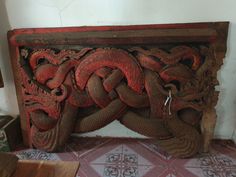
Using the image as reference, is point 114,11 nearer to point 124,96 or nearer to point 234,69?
point 124,96

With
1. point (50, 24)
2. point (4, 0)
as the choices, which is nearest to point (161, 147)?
point (50, 24)

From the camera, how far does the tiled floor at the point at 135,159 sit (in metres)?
1.13

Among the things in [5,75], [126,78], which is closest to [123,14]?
[126,78]

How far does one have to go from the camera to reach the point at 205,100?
115 cm

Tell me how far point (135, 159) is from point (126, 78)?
0.42 meters

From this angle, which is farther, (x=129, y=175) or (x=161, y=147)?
(x=161, y=147)

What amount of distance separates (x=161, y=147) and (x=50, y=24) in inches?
33.3

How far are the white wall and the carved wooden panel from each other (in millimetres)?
40

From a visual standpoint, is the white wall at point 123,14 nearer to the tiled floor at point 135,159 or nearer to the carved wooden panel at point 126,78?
the carved wooden panel at point 126,78

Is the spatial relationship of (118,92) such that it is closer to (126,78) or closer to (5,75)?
(126,78)

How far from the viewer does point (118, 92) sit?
1.14 meters

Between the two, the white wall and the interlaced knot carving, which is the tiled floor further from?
the white wall

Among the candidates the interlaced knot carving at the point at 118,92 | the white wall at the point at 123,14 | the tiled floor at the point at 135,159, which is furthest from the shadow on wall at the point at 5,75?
the tiled floor at the point at 135,159

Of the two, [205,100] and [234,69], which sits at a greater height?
[234,69]
